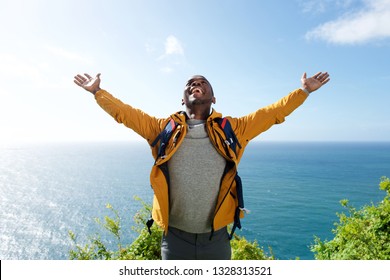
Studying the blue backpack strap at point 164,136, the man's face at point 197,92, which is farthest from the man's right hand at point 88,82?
the man's face at point 197,92

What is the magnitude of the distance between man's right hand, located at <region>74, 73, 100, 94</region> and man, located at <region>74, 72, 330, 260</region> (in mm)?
101

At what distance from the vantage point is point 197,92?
128 inches

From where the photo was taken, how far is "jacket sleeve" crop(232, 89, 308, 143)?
3.17m

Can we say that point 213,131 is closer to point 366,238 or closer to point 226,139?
point 226,139

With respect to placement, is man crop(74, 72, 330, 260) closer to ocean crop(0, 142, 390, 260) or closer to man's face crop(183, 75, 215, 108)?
man's face crop(183, 75, 215, 108)

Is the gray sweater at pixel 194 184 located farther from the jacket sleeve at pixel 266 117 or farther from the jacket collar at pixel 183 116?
the jacket sleeve at pixel 266 117

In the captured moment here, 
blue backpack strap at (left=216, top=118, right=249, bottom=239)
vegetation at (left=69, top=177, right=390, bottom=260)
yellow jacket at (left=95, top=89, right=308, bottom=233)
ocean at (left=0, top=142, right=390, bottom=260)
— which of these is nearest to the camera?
yellow jacket at (left=95, top=89, right=308, bottom=233)

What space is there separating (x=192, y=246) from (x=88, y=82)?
7.65 ft

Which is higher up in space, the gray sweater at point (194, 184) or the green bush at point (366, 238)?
the gray sweater at point (194, 184)

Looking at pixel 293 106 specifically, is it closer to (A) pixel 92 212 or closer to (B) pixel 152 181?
(B) pixel 152 181

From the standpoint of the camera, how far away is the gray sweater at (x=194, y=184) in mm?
2906

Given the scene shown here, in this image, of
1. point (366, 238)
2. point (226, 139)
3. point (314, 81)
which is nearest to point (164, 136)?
point (226, 139)

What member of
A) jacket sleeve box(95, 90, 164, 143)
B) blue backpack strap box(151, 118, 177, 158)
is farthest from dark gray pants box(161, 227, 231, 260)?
jacket sleeve box(95, 90, 164, 143)

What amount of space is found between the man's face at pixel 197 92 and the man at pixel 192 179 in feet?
0.71
